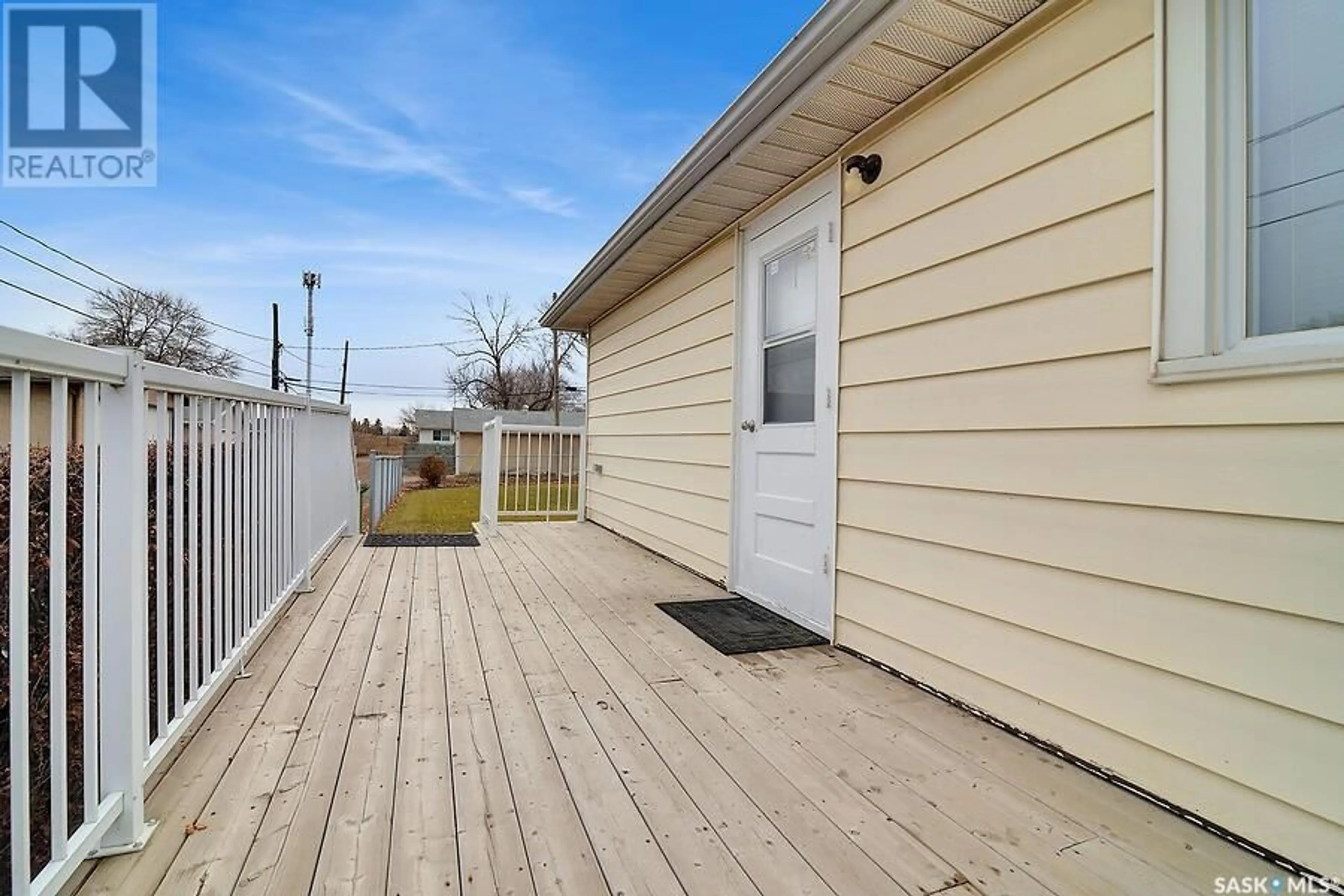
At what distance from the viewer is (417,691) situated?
85.1 inches

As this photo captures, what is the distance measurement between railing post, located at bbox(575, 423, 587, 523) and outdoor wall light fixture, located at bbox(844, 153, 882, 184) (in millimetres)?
4692

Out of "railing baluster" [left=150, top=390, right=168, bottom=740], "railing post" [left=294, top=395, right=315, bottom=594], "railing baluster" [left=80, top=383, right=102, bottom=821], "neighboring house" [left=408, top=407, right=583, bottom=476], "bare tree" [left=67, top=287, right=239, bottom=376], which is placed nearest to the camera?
"railing baluster" [left=80, top=383, right=102, bottom=821]

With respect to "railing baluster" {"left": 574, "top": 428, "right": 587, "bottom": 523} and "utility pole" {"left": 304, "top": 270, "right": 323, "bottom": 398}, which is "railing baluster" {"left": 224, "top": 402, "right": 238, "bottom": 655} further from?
"utility pole" {"left": 304, "top": 270, "right": 323, "bottom": 398}

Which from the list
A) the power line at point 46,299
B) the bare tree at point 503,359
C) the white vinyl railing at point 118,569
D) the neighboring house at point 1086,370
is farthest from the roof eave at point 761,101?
the bare tree at point 503,359

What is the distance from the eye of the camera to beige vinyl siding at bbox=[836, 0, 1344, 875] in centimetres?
132

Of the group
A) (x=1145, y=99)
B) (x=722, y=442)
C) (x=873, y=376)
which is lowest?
(x=722, y=442)

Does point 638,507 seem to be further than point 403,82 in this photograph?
No

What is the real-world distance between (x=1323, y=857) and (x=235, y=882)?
83.8 inches

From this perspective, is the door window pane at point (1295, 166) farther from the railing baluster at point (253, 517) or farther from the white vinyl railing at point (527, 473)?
the white vinyl railing at point (527, 473)

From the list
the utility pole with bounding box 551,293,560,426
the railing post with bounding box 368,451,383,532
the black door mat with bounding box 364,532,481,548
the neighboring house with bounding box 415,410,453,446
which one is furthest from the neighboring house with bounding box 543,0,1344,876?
the neighboring house with bounding box 415,410,453,446

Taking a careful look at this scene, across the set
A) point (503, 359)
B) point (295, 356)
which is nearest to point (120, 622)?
point (295, 356)

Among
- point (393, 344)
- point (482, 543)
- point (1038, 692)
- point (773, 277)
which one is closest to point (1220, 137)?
point (1038, 692)

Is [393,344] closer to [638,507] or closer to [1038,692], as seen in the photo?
[638,507]

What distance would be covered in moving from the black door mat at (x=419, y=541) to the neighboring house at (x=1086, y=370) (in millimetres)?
3048
